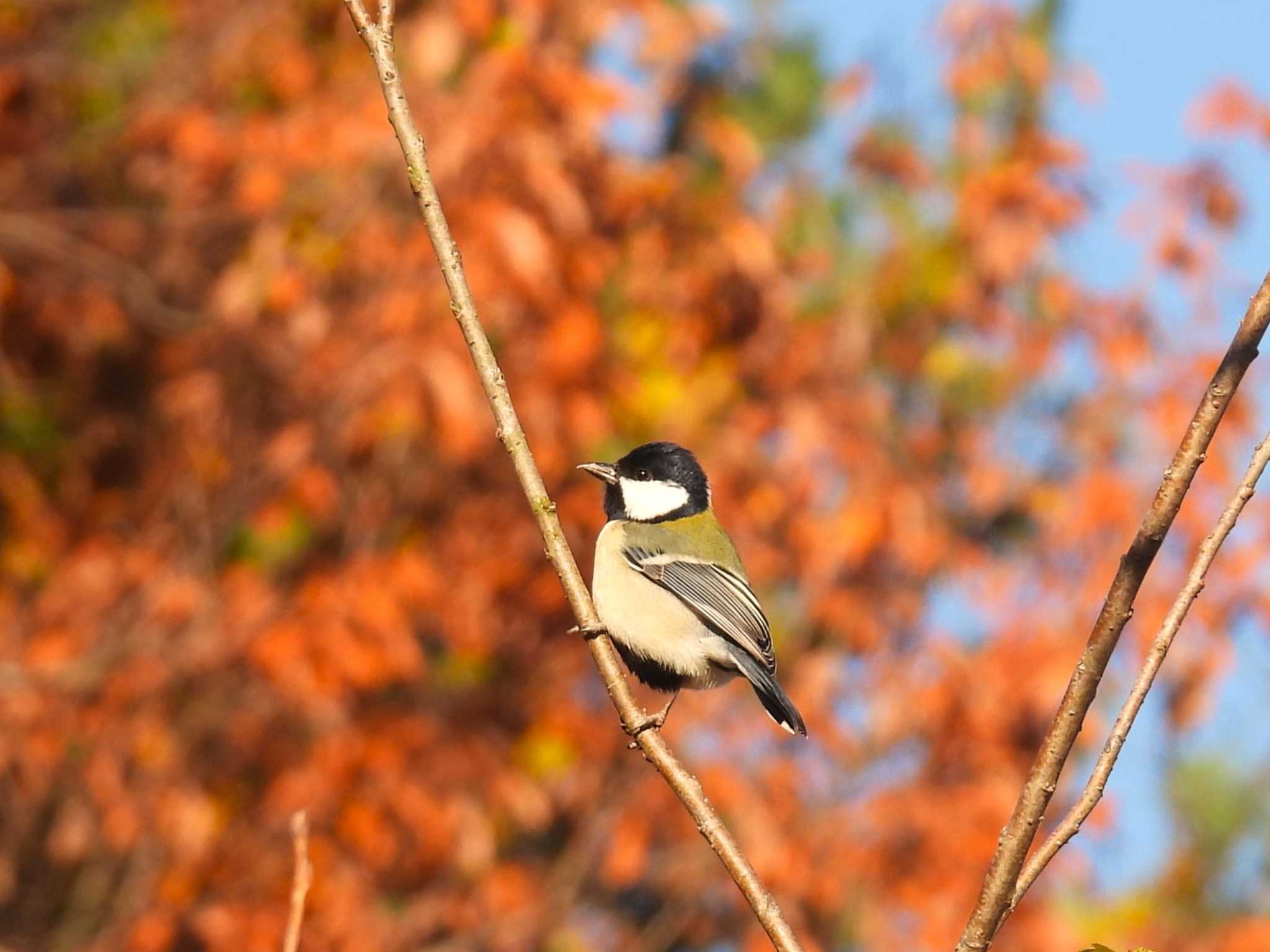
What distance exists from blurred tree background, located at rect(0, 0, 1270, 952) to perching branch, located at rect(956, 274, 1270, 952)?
3.48 metres

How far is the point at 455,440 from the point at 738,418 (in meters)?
1.78

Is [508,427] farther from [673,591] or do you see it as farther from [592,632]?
[673,591]

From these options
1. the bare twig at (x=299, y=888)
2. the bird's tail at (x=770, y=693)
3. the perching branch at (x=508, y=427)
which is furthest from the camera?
the bird's tail at (x=770, y=693)

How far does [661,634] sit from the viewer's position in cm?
351

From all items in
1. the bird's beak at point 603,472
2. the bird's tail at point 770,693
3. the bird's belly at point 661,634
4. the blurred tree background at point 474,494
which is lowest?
the bird's tail at point 770,693

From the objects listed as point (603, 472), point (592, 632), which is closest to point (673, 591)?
point (603, 472)

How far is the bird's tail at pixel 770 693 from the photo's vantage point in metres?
3.26

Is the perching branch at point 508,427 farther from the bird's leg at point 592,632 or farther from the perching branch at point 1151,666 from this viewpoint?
the perching branch at point 1151,666

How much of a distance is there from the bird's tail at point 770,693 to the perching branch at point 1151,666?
4.57 ft

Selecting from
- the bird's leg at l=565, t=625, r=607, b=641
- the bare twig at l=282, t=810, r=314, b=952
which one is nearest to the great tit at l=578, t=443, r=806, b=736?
the bird's leg at l=565, t=625, r=607, b=641

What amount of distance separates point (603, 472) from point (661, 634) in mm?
411

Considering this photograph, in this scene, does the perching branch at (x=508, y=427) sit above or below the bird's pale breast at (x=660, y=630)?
below

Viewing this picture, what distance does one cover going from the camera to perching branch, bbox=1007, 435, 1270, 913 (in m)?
1.71

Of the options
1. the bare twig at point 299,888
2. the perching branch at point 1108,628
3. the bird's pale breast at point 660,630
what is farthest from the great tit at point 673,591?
the perching branch at point 1108,628
